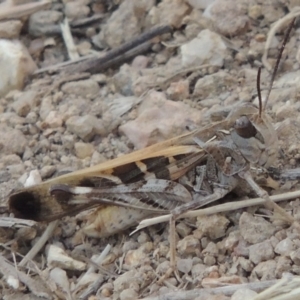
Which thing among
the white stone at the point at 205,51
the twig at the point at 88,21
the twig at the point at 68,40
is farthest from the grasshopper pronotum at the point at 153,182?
the twig at the point at 88,21

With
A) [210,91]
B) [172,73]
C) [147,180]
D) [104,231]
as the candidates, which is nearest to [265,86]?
[210,91]

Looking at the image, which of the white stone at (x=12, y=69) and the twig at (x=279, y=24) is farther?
the white stone at (x=12, y=69)

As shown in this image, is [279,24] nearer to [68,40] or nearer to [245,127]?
[245,127]

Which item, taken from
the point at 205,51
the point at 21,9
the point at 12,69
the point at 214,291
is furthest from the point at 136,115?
the point at 214,291

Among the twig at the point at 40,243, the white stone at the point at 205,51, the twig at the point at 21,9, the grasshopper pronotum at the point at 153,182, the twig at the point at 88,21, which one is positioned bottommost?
the twig at the point at 40,243

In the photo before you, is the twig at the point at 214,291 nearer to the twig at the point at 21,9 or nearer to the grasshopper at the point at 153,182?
the grasshopper at the point at 153,182
